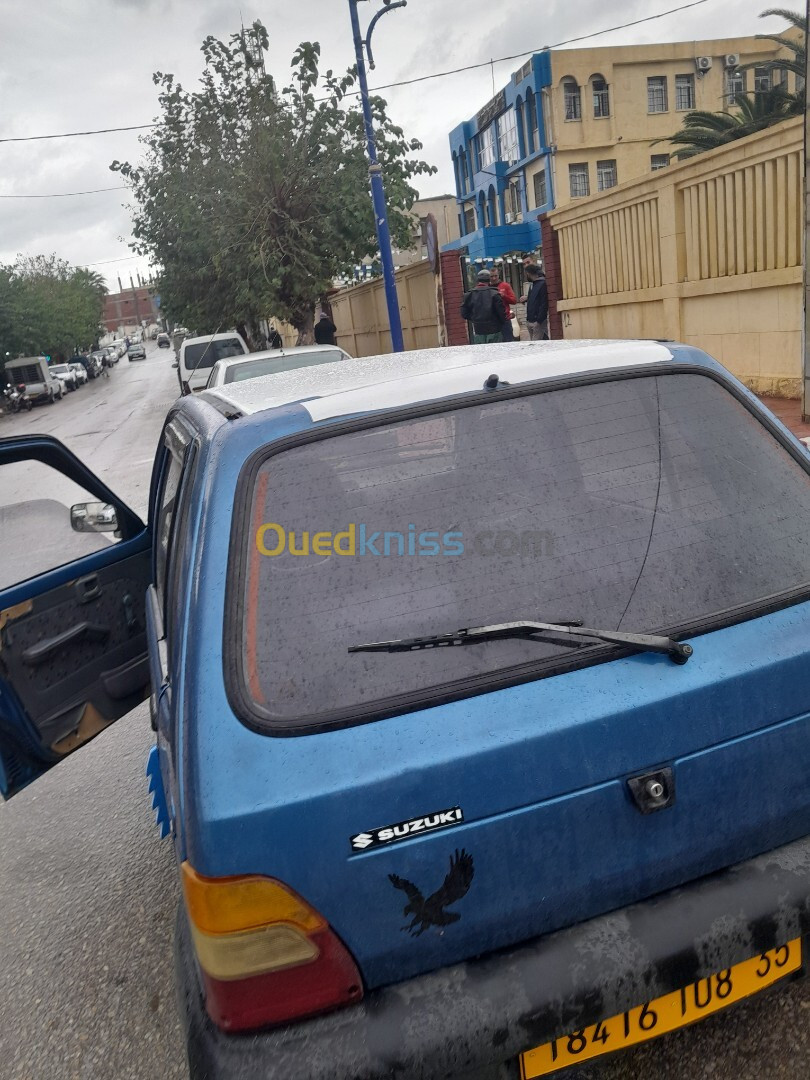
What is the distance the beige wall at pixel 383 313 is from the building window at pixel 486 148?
58.7 ft

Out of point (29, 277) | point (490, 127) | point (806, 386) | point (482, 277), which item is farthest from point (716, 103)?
point (29, 277)

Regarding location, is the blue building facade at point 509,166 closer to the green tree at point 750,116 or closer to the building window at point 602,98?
the building window at point 602,98

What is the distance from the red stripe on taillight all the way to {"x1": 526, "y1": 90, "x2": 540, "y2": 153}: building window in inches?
1675

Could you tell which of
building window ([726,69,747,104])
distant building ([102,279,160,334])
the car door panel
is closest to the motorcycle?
building window ([726,69,747,104])

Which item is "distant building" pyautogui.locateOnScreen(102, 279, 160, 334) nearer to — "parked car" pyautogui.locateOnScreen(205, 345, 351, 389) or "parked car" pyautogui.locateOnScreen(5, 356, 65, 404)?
"parked car" pyautogui.locateOnScreen(5, 356, 65, 404)

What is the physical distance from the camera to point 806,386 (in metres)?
8.48

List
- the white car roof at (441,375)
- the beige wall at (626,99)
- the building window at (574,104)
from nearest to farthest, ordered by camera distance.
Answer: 1. the white car roof at (441,375)
2. the beige wall at (626,99)
3. the building window at (574,104)

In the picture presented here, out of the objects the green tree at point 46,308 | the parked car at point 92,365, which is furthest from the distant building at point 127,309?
the parked car at point 92,365

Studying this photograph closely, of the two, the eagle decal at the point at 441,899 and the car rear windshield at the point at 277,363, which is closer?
the eagle decal at the point at 441,899

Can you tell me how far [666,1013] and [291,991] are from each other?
73 centimetres

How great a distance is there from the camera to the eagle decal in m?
1.58

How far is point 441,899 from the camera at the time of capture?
1588 mm

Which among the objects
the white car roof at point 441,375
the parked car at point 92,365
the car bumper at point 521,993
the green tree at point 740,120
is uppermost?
the green tree at point 740,120

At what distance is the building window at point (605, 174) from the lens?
130 feet
